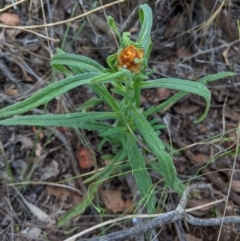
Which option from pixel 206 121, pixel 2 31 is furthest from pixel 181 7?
pixel 2 31

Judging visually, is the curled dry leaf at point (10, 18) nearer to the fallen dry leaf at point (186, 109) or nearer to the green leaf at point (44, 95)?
the fallen dry leaf at point (186, 109)

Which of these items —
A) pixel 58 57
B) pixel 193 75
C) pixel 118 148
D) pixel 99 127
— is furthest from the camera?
pixel 193 75

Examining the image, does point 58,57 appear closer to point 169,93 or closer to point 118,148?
point 118,148

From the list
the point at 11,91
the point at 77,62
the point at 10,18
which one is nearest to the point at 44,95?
the point at 77,62

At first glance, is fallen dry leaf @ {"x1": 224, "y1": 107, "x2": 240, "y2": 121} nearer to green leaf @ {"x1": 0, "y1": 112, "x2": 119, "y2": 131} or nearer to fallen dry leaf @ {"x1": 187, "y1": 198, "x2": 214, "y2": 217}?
fallen dry leaf @ {"x1": 187, "y1": 198, "x2": 214, "y2": 217}

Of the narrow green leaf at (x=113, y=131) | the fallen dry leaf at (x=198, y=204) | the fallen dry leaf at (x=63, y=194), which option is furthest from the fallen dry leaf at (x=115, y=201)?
the narrow green leaf at (x=113, y=131)

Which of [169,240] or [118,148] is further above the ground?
[118,148]
